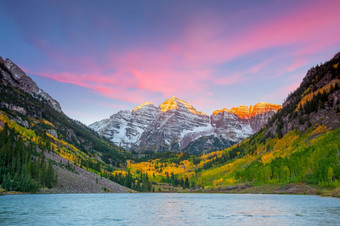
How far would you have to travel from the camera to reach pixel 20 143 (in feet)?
496

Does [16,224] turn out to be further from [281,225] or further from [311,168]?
[311,168]

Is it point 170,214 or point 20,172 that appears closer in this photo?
point 170,214

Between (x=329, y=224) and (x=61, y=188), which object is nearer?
(x=329, y=224)

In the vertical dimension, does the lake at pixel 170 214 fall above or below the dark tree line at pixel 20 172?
below

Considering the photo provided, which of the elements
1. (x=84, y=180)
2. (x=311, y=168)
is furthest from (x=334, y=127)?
(x=84, y=180)

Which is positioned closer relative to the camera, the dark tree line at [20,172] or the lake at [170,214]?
the lake at [170,214]

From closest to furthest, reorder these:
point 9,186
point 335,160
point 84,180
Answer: point 9,186 < point 335,160 < point 84,180

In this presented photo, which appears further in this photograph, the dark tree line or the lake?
the dark tree line

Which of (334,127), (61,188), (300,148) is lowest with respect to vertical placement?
(61,188)

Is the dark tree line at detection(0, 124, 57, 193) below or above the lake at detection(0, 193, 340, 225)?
above

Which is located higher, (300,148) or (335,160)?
(300,148)

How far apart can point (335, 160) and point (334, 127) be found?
62.2 meters

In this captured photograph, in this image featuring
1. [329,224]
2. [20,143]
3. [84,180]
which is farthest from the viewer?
[84,180]

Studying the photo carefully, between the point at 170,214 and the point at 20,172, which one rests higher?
the point at 20,172
